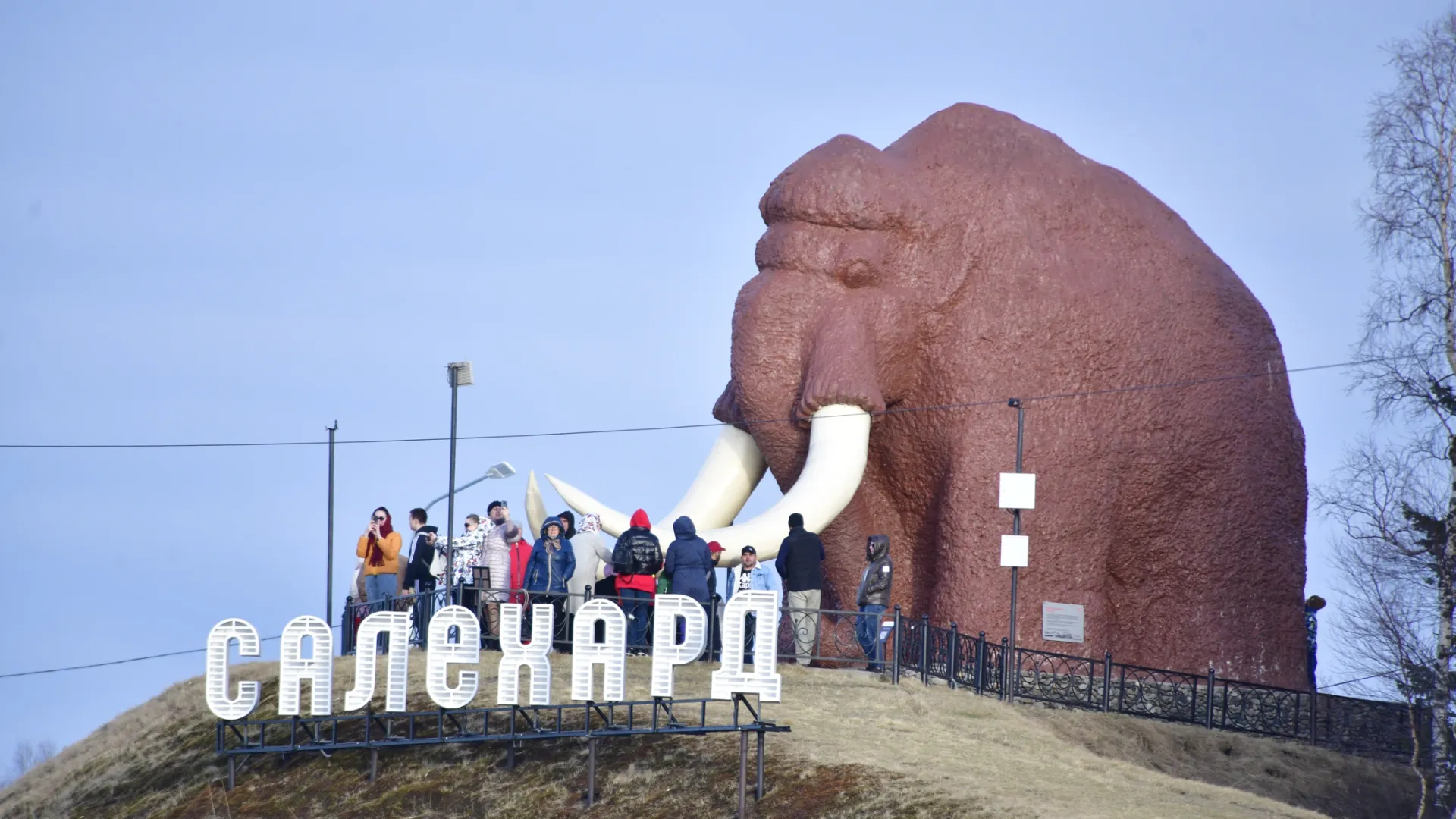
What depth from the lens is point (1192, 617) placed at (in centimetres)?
2325

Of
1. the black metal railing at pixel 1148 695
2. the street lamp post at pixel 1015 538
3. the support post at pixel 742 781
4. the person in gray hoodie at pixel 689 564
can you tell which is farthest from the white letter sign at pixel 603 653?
the street lamp post at pixel 1015 538

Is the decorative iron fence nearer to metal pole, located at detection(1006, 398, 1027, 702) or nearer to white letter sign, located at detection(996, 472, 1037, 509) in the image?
metal pole, located at detection(1006, 398, 1027, 702)

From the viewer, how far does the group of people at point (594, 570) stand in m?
21.5

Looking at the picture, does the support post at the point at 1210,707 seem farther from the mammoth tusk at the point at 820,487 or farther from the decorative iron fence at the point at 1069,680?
the mammoth tusk at the point at 820,487

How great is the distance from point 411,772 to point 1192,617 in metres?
8.33

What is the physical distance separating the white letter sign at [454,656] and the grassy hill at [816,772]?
3.19ft

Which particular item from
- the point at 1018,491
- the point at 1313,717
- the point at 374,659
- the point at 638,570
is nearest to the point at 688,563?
the point at 638,570

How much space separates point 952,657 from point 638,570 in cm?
305

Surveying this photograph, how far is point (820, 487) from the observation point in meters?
22.6

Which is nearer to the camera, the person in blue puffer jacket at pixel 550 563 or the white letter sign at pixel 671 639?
the white letter sign at pixel 671 639

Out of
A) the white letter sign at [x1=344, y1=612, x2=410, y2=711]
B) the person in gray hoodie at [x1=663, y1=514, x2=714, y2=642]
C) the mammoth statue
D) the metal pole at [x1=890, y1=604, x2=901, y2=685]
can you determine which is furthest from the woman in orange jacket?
the metal pole at [x1=890, y1=604, x2=901, y2=685]

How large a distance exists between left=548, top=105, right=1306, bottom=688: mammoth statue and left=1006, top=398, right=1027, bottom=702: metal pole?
136mm

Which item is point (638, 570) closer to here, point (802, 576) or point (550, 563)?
point (550, 563)

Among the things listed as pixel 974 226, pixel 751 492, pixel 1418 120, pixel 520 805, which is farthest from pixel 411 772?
pixel 1418 120
